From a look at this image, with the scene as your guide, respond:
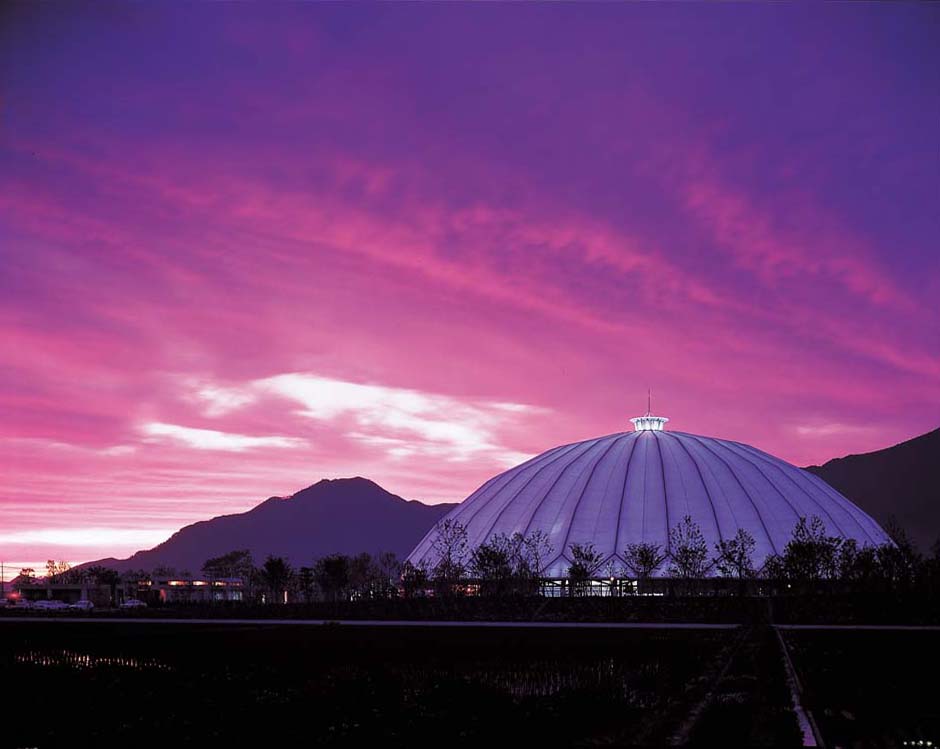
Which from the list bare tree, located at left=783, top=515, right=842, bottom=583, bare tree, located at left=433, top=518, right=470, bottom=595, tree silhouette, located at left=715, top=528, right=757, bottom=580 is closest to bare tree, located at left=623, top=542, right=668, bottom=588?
tree silhouette, located at left=715, top=528, right=757, bottom=580

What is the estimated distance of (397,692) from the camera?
21.0 m

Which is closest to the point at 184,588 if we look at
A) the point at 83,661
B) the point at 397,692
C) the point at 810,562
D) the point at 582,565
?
the point at 582,565

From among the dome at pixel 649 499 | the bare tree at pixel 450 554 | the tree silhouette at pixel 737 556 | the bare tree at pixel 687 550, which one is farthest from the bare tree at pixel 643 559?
the bare tree at pixel 450 554

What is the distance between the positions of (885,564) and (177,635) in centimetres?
3922

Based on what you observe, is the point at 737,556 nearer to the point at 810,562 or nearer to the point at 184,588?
the point at 810,562

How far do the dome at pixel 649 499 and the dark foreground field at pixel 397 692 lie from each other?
41110 millimetres

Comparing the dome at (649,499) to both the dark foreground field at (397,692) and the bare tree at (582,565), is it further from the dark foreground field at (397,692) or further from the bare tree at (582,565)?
the dark foreground field at (397,692)

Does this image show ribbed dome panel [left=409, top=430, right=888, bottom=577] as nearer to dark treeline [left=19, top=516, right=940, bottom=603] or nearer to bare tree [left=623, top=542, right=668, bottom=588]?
bare tree [left=623, top=542, right=668, bottom=588]

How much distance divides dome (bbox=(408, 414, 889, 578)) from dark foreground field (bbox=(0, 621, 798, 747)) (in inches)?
1619

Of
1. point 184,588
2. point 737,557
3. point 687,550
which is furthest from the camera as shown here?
point 184,588

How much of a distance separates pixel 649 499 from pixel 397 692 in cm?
6162

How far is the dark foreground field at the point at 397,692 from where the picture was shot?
52.5 ft

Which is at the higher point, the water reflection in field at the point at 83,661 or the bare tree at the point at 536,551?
the bare tree at the point at 536,551

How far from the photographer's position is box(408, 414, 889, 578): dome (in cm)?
7700
